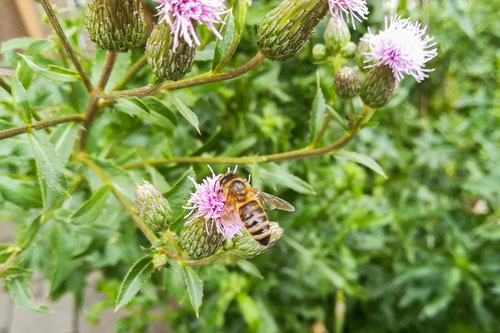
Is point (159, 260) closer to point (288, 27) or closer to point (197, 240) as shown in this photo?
point (197, 240)

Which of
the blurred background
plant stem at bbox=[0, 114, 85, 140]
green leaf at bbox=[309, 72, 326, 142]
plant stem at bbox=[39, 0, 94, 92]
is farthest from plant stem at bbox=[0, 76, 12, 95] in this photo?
green leaf at bbox=[309, 72, 326, 142]

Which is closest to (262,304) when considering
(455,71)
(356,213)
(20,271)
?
(356,213)

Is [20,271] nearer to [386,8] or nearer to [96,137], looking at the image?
[96,137]

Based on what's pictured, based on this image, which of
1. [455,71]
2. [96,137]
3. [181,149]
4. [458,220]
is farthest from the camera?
[455,71]

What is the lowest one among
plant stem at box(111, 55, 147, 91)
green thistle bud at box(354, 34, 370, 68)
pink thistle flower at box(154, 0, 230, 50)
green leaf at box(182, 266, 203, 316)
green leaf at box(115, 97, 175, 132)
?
green leaf at box(182, 266, 203, 316)

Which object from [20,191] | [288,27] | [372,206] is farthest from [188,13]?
[372,206]

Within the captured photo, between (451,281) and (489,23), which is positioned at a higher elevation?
(489,23)

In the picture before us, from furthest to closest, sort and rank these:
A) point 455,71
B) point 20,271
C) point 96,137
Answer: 1. point 455,71
2. point 96,137
3. point 20,271

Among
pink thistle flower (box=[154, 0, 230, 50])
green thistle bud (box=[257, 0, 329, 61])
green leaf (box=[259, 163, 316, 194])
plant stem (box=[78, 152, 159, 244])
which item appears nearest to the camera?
pink thistle flower (box=[154, 0, 230, 50])

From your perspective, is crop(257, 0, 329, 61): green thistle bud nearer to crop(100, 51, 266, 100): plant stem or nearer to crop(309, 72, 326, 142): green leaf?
crop(100, 51, 266, 100): plant stem
